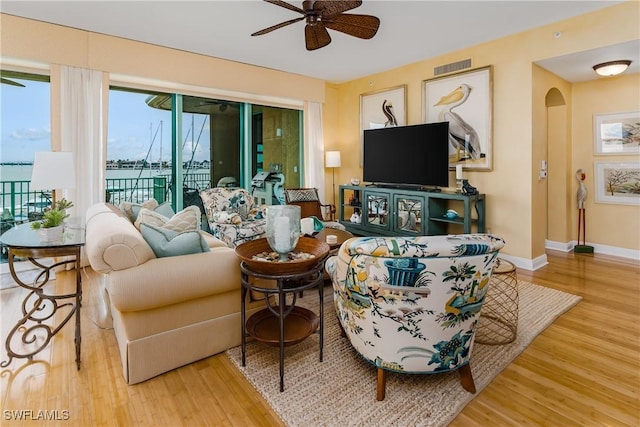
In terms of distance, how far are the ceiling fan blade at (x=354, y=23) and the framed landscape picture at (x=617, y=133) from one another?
12.2 ft

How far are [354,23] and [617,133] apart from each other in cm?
398

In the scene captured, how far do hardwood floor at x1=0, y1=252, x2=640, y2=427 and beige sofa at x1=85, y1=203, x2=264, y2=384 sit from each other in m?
0.12

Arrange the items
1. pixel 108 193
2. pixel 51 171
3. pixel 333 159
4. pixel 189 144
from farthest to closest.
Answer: pixel 333 159 < pixel 189 144 < pixel 108 193 < pixel 51 171

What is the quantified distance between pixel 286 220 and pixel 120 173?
138 inches

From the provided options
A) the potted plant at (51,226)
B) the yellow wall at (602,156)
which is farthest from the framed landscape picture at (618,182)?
the potted plant at (51,226)

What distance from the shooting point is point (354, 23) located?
9.75ft

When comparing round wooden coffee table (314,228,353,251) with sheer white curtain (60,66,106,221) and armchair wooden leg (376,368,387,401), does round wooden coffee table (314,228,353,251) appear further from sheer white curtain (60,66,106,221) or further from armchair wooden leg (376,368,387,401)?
sheer white curtain (60,66,106,221)

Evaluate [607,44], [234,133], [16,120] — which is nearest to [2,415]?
[16,120]

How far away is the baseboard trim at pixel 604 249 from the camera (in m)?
4.58

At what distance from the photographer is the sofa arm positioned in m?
1.87

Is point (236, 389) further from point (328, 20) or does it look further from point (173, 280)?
point (328, 20)

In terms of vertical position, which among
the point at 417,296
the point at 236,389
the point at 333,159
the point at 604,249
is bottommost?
the point at 236,389

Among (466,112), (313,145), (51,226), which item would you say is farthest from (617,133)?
(51,226)

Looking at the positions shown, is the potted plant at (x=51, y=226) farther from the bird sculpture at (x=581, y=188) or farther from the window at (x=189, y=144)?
the bird sculpture at (x=581, y=188)
